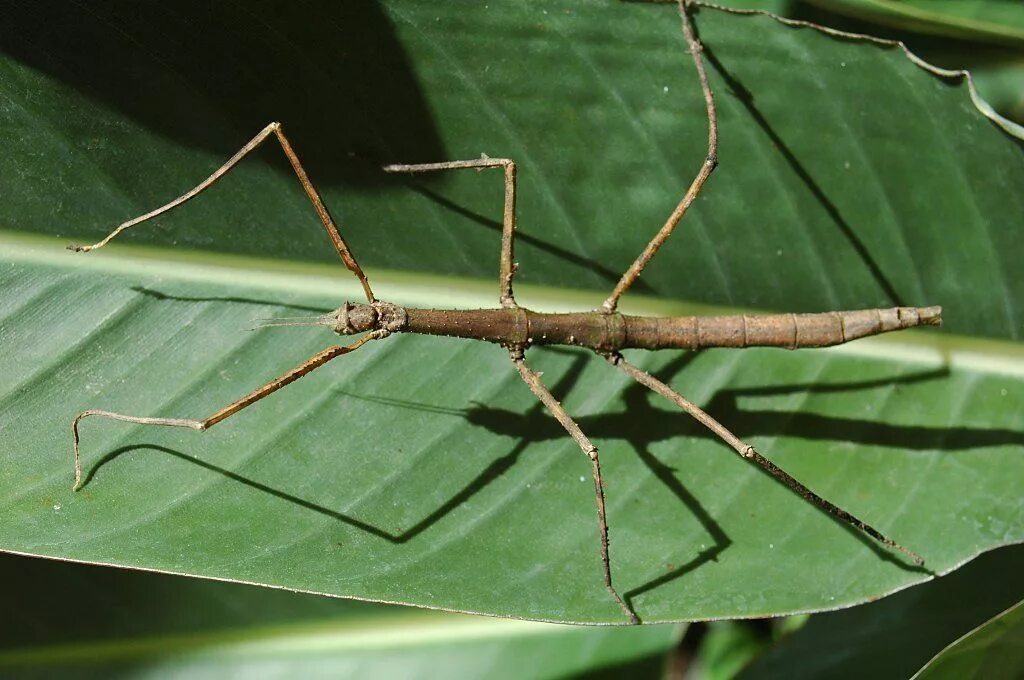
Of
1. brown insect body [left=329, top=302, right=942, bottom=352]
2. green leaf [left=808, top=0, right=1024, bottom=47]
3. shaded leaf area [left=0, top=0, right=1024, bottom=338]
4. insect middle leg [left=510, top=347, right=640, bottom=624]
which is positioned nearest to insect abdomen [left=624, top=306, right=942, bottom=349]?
brown insect body [left=329, top=302, right=942, bottom=352]

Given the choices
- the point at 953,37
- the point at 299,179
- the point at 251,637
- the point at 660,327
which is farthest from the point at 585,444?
the point at 953,37

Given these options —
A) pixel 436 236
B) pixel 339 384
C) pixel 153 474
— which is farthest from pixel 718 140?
pixel 153 474

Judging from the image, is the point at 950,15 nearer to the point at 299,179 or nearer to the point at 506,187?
the point at 506,187

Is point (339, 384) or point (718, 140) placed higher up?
point (718, 140)

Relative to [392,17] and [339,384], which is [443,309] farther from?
[392,17]

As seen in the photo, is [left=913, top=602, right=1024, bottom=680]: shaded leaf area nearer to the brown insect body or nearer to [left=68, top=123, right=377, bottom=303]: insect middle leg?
the brown insect body

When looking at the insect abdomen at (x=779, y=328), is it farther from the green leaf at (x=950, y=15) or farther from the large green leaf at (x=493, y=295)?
the green leaf at (x=950, y=15)
